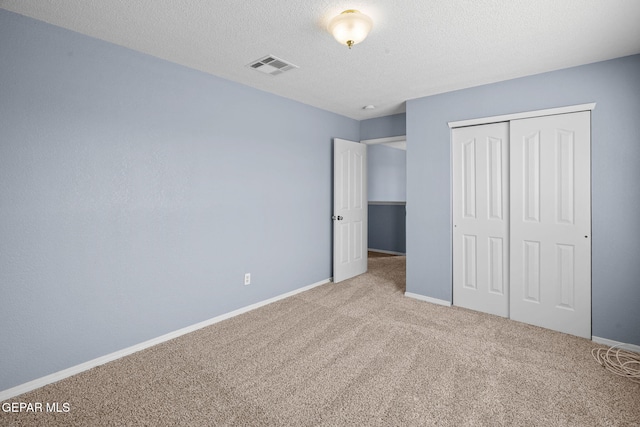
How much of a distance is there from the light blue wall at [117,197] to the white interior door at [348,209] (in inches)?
41.6

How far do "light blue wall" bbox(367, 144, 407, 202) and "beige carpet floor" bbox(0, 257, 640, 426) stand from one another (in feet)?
14.5

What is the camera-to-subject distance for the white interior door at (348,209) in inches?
173

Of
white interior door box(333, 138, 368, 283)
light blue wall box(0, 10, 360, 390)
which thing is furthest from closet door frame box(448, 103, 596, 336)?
light blue wall box(0, 10, 360, 390)

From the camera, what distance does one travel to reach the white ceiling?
6.29ft

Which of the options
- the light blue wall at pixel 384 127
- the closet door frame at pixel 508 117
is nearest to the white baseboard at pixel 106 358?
the closet door frame at pixel 508 117

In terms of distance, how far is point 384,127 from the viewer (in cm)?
470

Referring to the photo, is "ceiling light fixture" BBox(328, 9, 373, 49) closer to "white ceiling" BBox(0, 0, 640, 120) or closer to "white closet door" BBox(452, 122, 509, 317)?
"white ceiling" BBox(0, 0, 640, 120)

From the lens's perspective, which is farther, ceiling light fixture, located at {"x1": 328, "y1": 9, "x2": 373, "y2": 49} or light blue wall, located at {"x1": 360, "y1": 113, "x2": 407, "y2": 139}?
light blue wall, located at {"x1": 360, "y1": 113, "x2": 407, "y2": 139}

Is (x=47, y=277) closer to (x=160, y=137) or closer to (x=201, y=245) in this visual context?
(x=201, y=245)

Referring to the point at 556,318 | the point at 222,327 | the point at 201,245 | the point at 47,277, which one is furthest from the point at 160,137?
the point at 556,318

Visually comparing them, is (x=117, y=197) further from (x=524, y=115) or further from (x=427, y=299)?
(x=524, y=115)

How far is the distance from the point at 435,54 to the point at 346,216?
2512 millimetres

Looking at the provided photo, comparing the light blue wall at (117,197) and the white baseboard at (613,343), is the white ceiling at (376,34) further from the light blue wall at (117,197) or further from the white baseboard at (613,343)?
the white baseboard at (613,343)

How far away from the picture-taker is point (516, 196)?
3.11m
